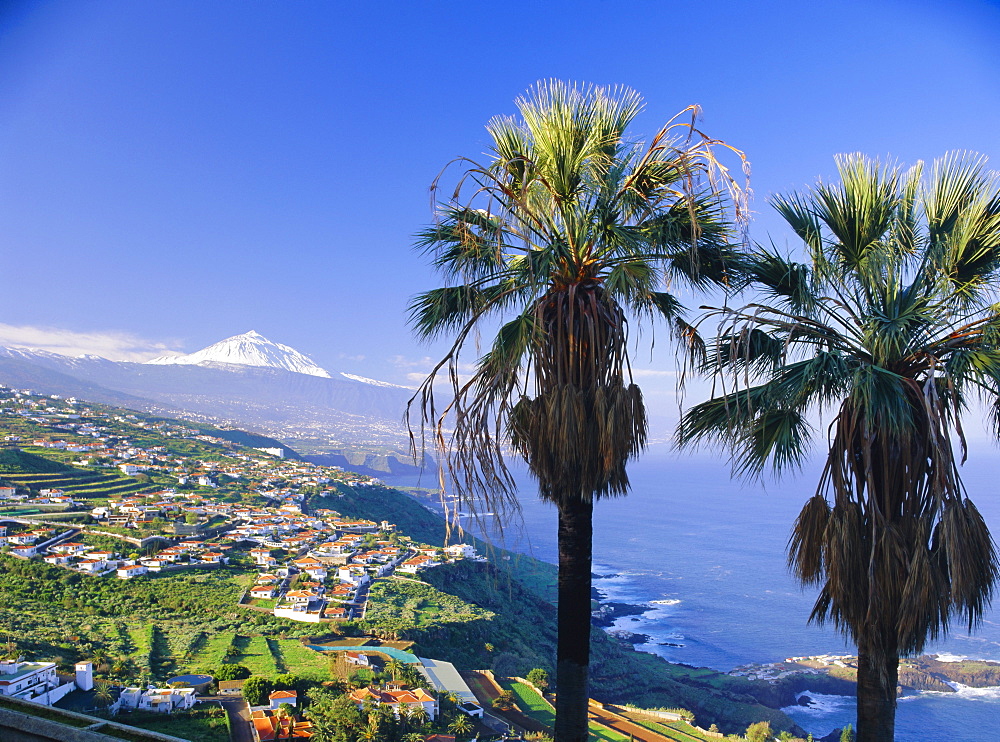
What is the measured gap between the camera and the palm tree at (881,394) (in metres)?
3.91

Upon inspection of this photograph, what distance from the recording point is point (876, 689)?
4.28 meters

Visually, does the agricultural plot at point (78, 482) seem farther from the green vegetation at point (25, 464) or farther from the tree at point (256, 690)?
the tree at point (256, 690)

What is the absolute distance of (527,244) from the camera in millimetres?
4328

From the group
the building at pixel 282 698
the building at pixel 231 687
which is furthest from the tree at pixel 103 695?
the building at pixel 282 698

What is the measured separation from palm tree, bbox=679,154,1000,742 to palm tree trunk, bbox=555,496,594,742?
100cm

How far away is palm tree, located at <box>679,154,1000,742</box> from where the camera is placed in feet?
12.8

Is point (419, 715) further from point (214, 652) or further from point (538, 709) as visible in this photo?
point (214, 652)

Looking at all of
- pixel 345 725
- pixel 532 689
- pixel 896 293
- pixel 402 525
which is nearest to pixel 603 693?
pixel 532 689

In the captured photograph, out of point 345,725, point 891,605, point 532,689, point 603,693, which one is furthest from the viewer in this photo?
point 603,693

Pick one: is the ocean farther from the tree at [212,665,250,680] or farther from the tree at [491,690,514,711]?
the tree at [212,665,250,680]

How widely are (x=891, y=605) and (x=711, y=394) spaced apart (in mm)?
1689

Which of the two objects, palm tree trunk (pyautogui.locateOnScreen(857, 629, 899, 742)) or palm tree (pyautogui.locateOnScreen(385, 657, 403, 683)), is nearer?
palm tree trunk (pyautogui.locateOnScreen(857, 629, 899, 742))

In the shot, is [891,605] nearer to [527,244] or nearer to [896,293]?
[896,293]

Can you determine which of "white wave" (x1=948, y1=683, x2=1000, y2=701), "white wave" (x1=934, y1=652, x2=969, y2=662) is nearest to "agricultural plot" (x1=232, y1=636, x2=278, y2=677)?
"white wave" (x1=948, y1=683, x2=1000, y2=701)
